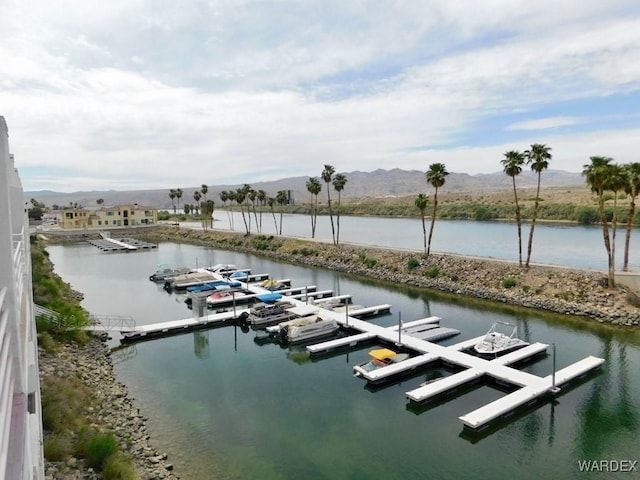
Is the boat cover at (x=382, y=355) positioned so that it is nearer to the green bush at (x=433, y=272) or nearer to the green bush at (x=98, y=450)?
the green bush at (x=98, y=450)

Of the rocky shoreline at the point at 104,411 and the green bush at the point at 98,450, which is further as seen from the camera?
the green bush at the point at 98,450

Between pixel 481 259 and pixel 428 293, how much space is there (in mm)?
6904

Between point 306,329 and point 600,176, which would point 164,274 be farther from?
point 600,176

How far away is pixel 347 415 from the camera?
1950cm

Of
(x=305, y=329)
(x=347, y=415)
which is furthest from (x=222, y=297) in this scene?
(x=347, y=415)

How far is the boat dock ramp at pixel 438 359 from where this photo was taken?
19.8 m

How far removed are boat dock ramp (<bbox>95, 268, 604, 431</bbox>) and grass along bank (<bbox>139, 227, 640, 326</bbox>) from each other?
29.4 feet

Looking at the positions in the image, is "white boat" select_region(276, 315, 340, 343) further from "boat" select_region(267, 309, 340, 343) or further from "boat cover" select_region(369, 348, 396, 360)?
"boat cover" select_region(369, 348, 396, 360)

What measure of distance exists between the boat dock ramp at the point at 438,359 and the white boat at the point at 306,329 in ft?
3.65

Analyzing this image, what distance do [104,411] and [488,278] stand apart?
33.0m

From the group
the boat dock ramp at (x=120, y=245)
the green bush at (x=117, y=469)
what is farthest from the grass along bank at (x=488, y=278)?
the green bush at (x=117, y=469)

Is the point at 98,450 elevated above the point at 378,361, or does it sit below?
above

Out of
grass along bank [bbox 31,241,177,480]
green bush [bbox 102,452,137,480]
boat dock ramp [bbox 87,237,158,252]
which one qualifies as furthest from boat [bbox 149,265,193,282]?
green bush [bbox 102,452,137,480]

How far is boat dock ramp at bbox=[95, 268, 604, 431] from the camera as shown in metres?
19.8
